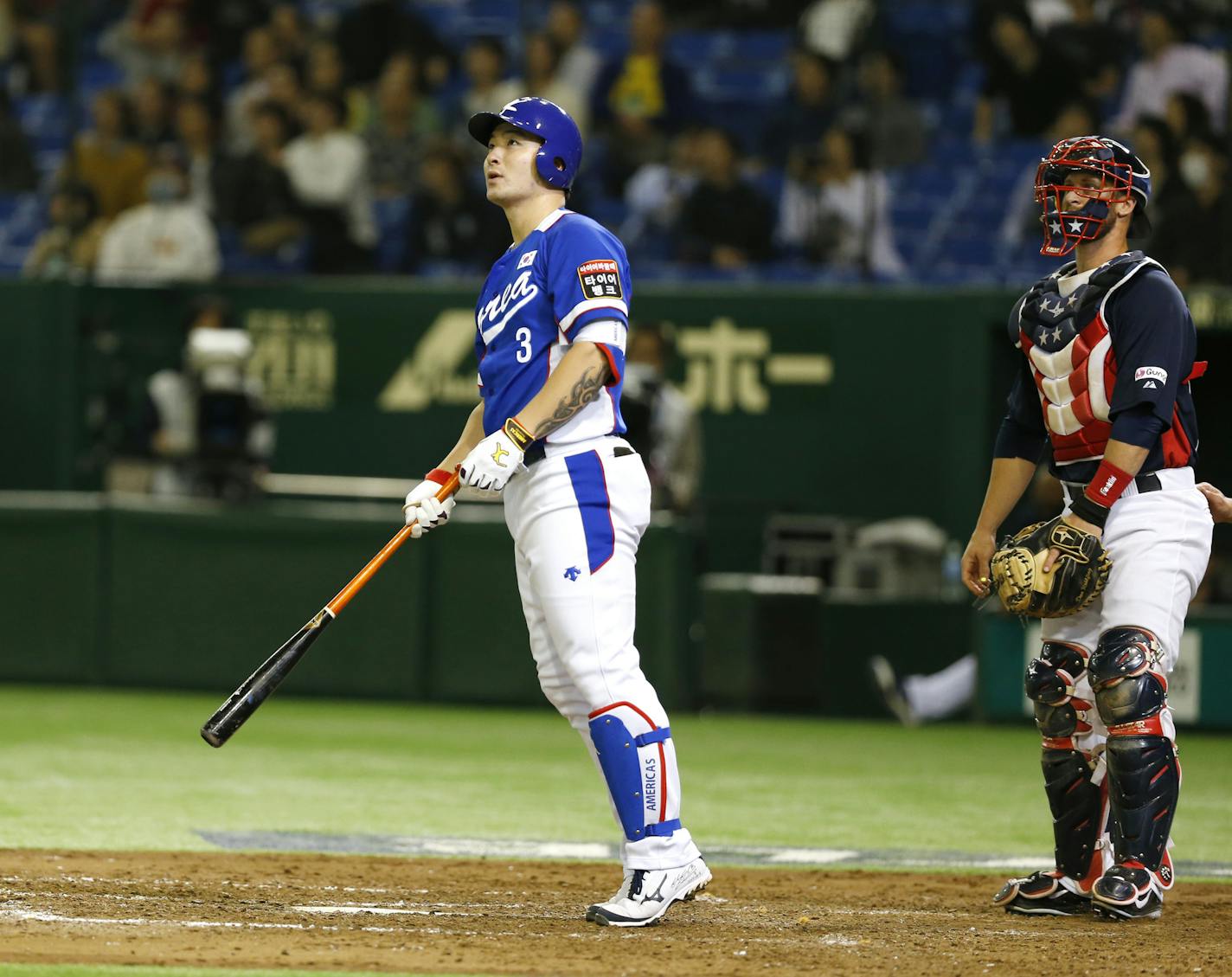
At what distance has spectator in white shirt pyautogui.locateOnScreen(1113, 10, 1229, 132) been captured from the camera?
11703mm

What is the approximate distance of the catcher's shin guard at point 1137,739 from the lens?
5211mm

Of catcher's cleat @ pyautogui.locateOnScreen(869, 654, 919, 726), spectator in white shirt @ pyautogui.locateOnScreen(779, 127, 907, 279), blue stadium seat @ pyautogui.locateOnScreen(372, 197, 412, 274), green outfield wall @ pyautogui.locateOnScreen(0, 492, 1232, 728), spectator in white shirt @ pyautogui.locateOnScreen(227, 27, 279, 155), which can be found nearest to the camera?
catcher's cleat @ pyautogui.locateOnScreen(869, 654, 919, 726)

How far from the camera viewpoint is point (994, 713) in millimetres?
10969

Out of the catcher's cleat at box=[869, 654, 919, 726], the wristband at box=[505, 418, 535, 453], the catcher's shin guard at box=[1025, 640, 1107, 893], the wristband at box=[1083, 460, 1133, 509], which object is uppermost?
the wristband at box=[505, 418, 535, 453]

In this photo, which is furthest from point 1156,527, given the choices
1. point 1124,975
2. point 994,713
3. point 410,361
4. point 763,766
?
point 410,361

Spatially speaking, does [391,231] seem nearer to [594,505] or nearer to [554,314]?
[554,314]

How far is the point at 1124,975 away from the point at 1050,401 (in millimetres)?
1631

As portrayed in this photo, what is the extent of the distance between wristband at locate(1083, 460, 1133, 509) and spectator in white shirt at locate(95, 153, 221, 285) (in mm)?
8776

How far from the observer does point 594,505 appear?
5.09 m

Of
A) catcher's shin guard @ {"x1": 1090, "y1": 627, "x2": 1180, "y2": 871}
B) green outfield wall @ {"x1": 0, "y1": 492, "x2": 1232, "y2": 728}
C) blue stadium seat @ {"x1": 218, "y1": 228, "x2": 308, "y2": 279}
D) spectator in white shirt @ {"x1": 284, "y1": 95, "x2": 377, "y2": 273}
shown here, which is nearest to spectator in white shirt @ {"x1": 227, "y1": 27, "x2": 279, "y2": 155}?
spectator in white shirt @ {"x1": 284, "y1": 95, "x2": 377, "y2": 273}

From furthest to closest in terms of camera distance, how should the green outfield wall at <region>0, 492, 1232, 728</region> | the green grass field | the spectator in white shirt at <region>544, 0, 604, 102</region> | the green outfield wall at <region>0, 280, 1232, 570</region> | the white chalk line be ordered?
the spectator in white shirt at <region>544, 0, 604, 102</region> < the green outfield wall at <region>0, 280, 1232, 570</region> < the green outfield wall at <region>0, 492, 1232, 728</region> < the green grass field < the white chalk line

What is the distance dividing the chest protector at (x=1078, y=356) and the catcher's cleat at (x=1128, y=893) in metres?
1.09

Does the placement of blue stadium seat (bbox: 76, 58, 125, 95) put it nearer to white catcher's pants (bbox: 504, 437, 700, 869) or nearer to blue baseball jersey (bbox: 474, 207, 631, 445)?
blue baseball jersey (bbox: 474, 207, 631, 445)

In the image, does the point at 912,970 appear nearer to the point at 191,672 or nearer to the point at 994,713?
the point at 994,713
